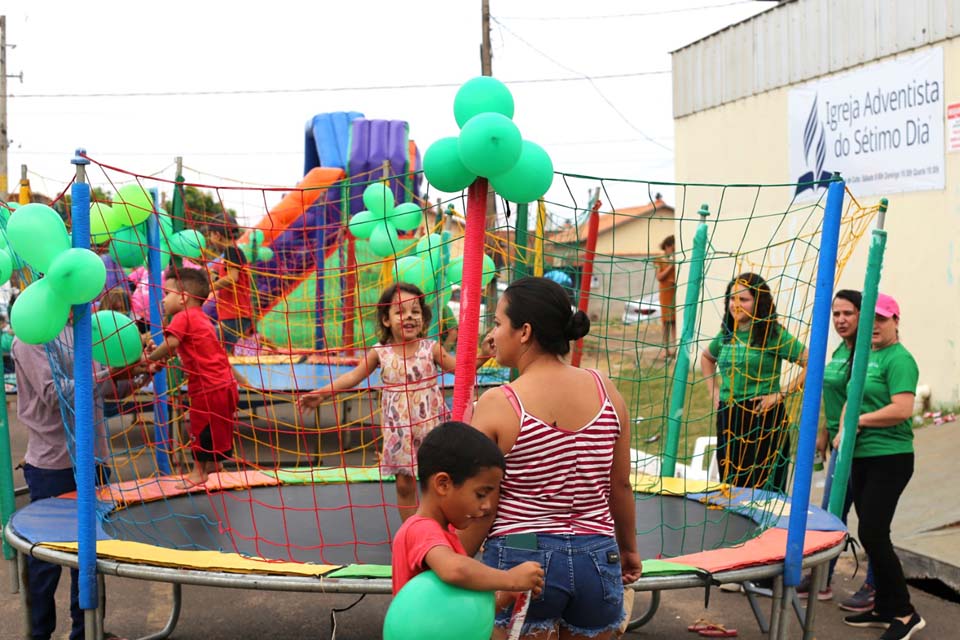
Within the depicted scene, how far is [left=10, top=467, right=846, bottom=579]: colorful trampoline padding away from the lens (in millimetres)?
3299

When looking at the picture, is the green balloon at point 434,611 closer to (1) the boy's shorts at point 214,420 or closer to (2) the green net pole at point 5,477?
(2) the green net pole at point 5,477

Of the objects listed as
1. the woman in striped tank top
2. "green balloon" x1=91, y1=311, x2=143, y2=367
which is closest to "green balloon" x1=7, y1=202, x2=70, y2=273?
"green balloon" x1=91, y1=311, x2=143, y2=367

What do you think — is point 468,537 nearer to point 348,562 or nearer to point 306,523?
point 348,562

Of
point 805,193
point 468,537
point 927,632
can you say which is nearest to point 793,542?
point 927,632

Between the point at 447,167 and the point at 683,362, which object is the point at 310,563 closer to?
the point at 447,167

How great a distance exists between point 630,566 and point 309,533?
2.00 meters

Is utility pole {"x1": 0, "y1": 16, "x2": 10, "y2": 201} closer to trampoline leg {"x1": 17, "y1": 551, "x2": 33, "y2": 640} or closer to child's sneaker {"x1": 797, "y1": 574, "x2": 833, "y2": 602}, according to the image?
trampoline leg {"x1": 17, "y1": 551, "x2": 33, "y2": 640}

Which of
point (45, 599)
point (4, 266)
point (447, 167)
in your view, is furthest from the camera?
point (4, 266)

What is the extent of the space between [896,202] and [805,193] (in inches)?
52.4

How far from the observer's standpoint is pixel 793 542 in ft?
11.2

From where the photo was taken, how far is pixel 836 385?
4.50 meters

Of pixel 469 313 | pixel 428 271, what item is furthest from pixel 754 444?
pixel 469 313

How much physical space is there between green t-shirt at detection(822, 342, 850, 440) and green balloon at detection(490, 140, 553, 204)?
6.56ft

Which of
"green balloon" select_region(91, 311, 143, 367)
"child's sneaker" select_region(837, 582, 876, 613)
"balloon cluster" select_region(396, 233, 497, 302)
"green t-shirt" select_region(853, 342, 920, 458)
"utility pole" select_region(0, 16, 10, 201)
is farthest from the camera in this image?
"utility pole" select_region(0, 16, 10, 201)
